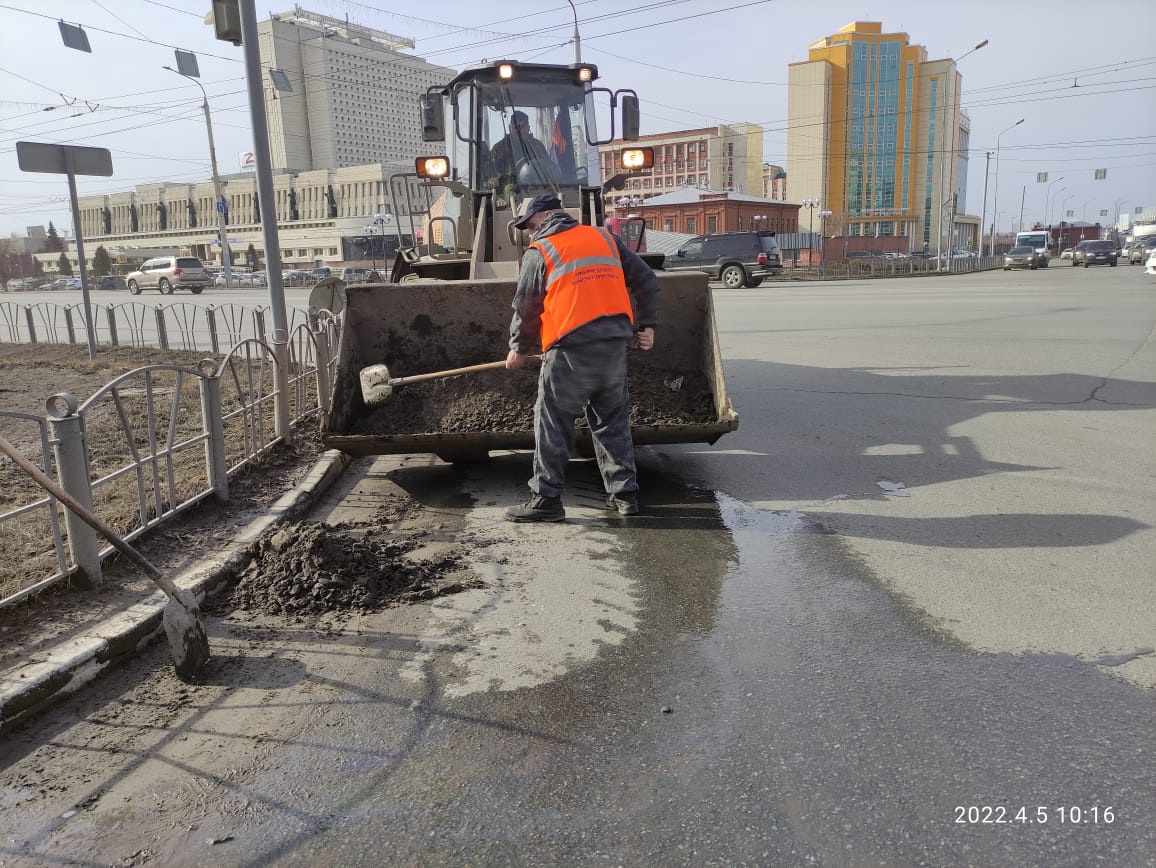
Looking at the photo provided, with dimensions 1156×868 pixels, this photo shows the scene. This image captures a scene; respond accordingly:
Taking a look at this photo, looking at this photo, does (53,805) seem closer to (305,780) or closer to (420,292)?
(305,780)

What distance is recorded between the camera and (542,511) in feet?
15.7

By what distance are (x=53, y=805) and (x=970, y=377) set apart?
8.96 m

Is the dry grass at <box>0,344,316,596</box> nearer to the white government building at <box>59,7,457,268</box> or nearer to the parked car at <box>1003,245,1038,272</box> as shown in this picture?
the white government building at <box>59,7,457,268</box>

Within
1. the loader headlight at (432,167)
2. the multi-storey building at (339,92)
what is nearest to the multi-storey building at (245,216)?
the multi-storey building at (339,92)

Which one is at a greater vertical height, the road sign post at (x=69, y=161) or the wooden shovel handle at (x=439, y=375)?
the road sign post at (x=69, y=161)

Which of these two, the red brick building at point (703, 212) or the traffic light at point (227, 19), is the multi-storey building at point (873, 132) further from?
the traffic light at point (227, 19)

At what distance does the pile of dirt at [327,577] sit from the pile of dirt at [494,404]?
1437mm

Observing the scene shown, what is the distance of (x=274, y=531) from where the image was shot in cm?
425

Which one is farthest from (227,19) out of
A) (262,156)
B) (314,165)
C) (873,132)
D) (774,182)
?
(774,182)

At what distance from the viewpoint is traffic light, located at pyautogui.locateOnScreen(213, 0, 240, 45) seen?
285 inches

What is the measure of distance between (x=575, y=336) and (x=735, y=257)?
2533 cm

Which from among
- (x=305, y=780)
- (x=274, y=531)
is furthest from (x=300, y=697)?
(x=274, y=531)

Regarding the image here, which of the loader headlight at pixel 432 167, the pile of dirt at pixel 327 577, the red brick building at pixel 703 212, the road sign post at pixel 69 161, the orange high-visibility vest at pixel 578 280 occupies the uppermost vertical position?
the red brick building at pixel 703 212

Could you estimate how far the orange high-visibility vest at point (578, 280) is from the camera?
4.59 metres
